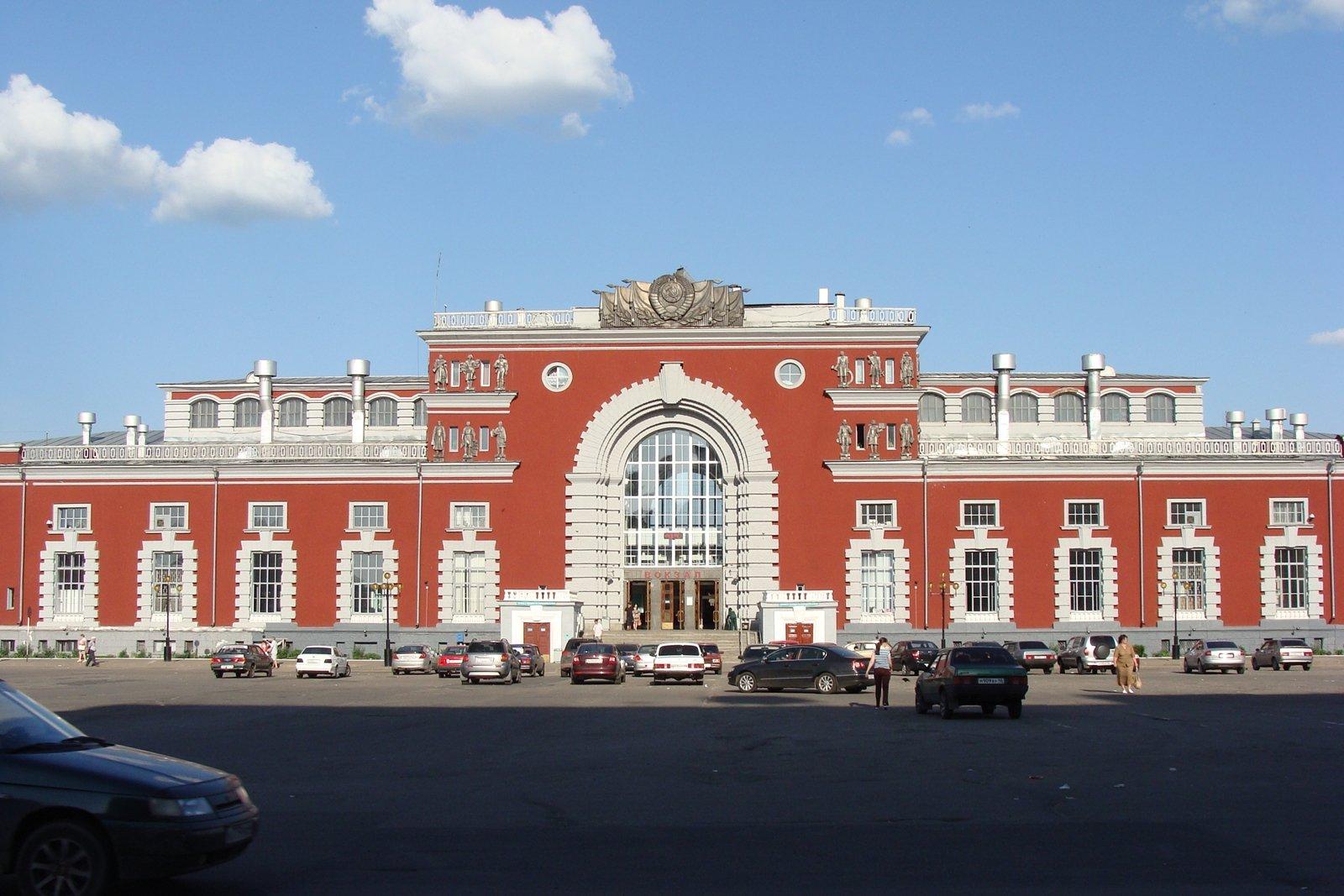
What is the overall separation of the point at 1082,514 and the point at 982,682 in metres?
35.3

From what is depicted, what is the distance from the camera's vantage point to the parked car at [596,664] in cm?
4472

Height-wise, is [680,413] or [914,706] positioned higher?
[680,413]

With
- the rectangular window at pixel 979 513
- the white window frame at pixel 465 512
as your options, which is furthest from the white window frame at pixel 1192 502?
the white window frame at pixel 465 512

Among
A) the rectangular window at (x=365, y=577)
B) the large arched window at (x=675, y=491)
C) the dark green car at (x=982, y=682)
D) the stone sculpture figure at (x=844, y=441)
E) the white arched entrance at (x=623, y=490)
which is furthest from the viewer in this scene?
the large arched window at (x=675, y=491)

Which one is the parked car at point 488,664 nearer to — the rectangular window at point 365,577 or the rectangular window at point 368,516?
the rectangular window at point 365,577

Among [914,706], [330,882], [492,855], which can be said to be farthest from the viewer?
[914,706]

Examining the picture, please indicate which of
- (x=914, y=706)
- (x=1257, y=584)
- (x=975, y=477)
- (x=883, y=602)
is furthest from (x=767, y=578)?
(x=914, y=706)

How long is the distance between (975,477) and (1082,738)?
127ft

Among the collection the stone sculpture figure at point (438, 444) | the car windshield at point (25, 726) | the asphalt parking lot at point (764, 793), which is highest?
the stone sculpture figure at point (438, 444)

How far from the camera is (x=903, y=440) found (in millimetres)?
62500

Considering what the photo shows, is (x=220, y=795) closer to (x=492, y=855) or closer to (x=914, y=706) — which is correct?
(x=492, y=855)

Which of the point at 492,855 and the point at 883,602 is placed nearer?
the point at 492,855

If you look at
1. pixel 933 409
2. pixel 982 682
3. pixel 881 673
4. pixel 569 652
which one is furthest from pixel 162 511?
pixel 982 682

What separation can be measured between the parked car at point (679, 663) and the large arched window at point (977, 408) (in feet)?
112
